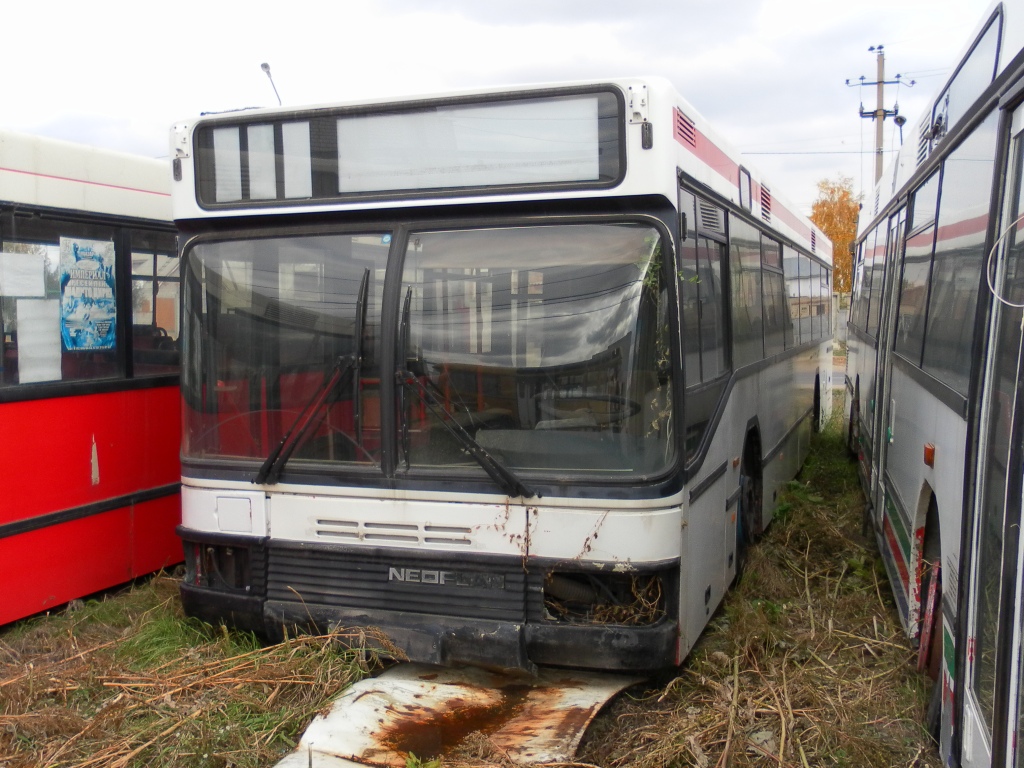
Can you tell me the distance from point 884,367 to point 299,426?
460 centimetres

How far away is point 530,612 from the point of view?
14.9 feet

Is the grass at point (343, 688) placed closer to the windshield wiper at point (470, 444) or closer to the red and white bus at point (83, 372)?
the red and white bus at point (83, 372)

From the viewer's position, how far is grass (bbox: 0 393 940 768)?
163 inches

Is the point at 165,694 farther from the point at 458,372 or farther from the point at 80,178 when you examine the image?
the point at 80,178

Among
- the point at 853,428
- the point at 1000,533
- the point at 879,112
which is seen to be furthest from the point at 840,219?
the point at 1000,533

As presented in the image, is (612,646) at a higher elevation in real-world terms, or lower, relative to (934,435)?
lower

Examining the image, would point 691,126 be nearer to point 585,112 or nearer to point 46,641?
point 585,112

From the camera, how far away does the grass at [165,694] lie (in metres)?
4.17

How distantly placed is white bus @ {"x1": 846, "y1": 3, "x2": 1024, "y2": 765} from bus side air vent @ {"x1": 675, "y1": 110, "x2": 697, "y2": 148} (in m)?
1.20

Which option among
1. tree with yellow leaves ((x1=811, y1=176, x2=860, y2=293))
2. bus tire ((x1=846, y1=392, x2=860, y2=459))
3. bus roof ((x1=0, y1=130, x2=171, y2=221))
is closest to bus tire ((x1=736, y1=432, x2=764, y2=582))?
bus tire ((x1=846, y1=392, x2=860, y2=459))

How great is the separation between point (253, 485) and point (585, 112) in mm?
2365

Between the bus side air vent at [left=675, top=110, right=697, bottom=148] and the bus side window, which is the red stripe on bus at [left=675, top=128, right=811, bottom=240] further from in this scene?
the bus side window

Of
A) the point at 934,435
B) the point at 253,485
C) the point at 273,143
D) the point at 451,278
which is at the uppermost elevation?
the point at 273,143

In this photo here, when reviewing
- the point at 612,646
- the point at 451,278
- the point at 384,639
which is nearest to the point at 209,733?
the point at 384,639
